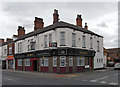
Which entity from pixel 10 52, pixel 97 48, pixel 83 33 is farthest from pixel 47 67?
pixel 10 52

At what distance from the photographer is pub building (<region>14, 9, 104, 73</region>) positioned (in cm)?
2281

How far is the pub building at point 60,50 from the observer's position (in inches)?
898

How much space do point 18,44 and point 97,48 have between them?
1828cm

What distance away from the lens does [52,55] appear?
23.2 meters

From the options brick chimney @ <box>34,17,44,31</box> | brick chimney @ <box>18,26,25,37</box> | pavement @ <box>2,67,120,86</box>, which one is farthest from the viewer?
brick chimney @ <box>18,26,25,37</box>

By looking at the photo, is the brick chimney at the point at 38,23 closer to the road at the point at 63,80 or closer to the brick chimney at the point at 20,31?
the brick chimney at the point at 20,31

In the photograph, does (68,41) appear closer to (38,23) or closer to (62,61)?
(62,61)

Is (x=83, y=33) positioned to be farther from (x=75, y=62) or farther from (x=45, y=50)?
(x=45, y=50)

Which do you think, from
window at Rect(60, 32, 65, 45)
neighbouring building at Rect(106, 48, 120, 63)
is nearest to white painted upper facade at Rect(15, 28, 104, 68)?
window at Rect(60, 32, 65, 45)

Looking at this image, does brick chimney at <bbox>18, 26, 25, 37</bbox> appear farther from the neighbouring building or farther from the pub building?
the neighbouring building

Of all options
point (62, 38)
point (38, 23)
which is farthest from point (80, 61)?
point (38, 23)

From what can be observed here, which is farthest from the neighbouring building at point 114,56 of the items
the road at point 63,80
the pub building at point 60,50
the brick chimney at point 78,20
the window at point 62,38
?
the road at point 63,80

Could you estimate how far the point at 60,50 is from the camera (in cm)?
2261

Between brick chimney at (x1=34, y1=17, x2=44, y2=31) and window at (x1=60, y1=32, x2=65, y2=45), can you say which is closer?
window at (x1=60, y1=32, x2=65, y2=45)
